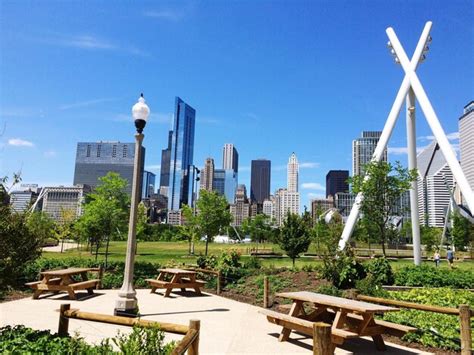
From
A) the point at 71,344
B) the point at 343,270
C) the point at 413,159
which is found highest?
the point at 413,159

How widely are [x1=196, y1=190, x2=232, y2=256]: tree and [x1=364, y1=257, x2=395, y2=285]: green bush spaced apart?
69.6ft

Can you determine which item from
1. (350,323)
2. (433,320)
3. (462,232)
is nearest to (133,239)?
(350,323)

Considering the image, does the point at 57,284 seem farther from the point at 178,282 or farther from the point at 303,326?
the point at 303,326

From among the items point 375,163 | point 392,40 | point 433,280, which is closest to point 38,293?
point 433,280

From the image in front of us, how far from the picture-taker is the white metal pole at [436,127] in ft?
67.3

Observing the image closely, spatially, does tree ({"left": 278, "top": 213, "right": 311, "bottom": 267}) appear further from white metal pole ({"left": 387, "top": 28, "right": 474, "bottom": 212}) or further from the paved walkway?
the paved walkway

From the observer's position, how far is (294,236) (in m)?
26.4

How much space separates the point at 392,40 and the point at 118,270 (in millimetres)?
21956

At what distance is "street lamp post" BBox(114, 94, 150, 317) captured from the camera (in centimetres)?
938

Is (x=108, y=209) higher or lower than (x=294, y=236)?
higher

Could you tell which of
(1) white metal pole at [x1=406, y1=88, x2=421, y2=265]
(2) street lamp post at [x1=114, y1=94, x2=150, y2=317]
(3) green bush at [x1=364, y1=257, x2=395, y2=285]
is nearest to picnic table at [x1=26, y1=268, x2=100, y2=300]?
(2) street lamp post at [x1=114, y1=94, x2=150, y2=317]

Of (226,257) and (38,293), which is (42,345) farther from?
(226,257)

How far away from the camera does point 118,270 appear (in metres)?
18.2

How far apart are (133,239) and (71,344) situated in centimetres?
467
